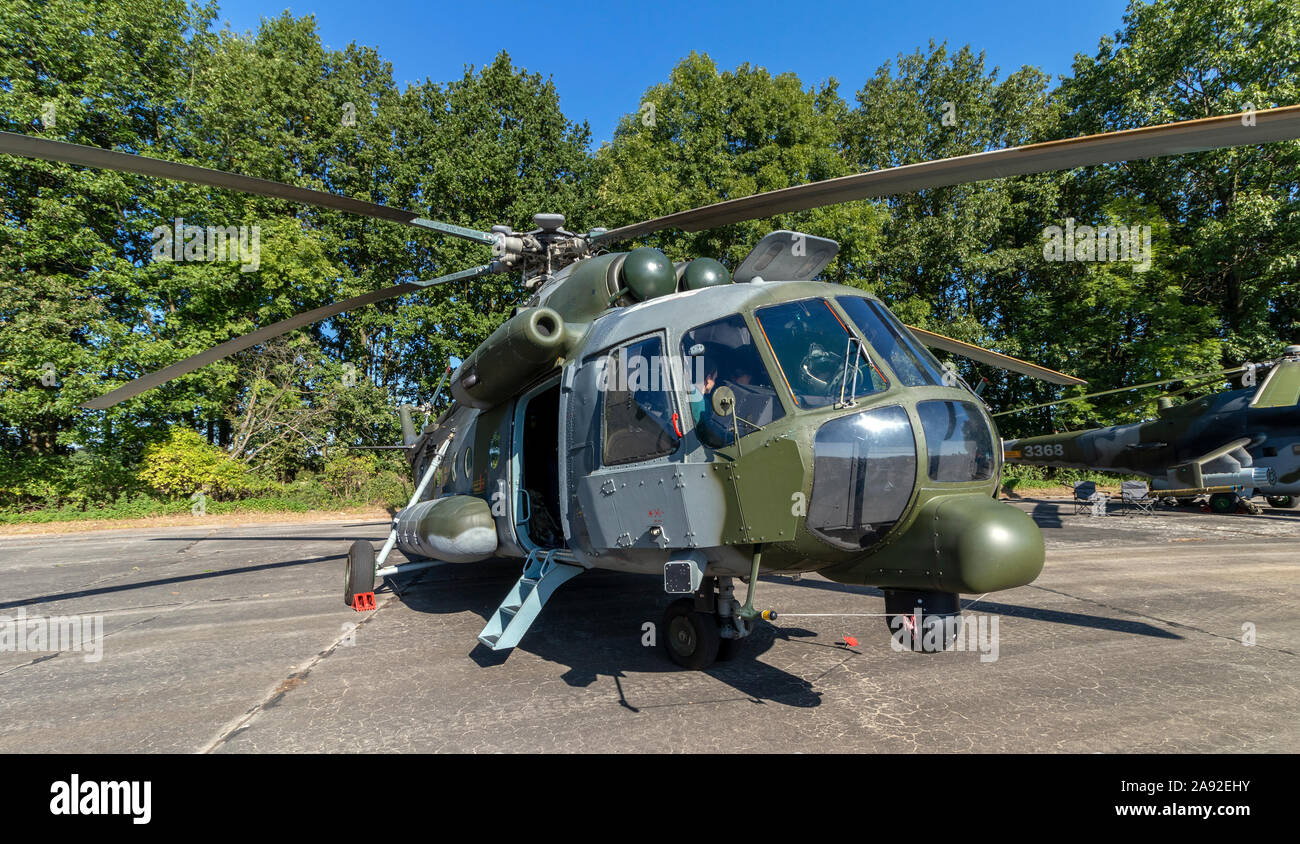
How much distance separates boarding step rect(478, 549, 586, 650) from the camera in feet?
15.5

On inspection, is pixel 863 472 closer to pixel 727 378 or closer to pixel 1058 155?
pixel 727 378

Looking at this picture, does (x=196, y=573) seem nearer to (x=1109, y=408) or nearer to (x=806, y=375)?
(x=806, y=375)

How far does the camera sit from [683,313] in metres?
4.34

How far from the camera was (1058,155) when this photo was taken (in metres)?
3.05

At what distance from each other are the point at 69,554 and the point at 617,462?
14783 millimetres

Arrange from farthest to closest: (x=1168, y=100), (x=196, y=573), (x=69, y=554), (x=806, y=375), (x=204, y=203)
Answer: (x=1168, y=100) → (x=204, y=203) → (x=69, y=554) → (x=196, y=573) → (x=806, y=375)

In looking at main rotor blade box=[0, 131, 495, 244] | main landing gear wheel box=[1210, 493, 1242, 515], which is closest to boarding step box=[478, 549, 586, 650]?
main rotor blade box=[0, 131, 495, 244]

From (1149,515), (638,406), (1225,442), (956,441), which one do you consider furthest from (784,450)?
(1149,515)

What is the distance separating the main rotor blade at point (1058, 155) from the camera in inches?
101

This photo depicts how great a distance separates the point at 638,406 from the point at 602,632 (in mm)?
2868

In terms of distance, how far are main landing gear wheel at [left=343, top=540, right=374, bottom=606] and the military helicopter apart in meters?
17.2

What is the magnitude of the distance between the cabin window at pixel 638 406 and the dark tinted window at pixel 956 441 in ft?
5.31

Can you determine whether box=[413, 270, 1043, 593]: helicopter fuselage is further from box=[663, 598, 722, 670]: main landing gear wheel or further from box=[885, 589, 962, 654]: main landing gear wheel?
box=[663, 598, 722, 670]: main landing gear wheel

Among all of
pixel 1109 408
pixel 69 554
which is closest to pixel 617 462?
pixel 69 554
